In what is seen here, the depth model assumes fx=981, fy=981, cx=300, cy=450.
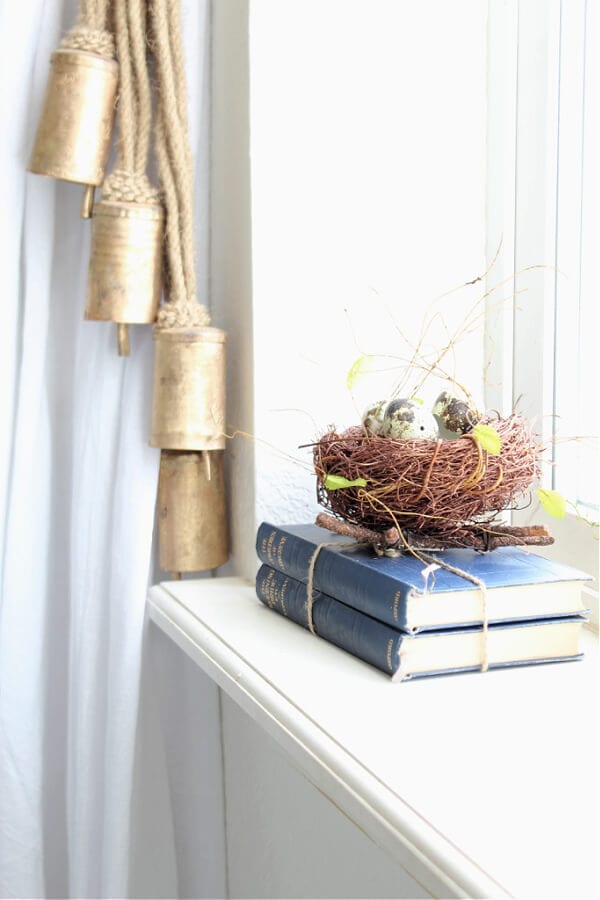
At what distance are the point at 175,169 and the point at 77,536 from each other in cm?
40

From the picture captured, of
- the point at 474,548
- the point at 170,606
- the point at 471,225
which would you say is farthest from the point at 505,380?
the point at 170,606

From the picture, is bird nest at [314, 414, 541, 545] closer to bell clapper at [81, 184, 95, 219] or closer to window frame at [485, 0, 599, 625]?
window frame at [485, 0, 599, 625]

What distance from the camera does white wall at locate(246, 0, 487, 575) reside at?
0.98 metres

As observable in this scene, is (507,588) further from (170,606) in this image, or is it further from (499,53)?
(499,53)

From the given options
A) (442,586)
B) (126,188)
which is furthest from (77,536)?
(442,586)

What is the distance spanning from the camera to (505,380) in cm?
105

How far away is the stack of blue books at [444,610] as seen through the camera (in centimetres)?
71

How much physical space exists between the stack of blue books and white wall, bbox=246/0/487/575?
9.5 inches

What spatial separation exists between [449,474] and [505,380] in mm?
312

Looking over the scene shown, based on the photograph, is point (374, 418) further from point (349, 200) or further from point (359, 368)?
point (349, 200)

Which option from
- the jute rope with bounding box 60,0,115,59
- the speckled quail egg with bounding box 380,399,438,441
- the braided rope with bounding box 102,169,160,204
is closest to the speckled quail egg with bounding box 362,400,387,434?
the speckled quail egg with bounding box 380,399,438,441

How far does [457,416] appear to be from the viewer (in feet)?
2.74

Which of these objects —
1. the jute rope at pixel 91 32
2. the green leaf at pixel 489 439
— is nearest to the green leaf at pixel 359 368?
the green leaf at pixel 489 439

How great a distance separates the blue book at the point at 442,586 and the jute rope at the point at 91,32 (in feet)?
1.73
